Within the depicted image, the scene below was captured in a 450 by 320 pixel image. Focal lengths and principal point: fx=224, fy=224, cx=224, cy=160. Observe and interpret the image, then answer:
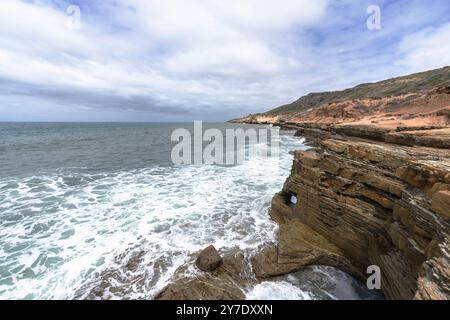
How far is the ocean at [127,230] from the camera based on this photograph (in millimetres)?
7238

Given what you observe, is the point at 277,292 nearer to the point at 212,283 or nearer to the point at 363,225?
the point at 212,283

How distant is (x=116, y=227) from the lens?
1072 cm

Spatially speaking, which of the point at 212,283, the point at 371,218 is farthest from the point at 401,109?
the point at 212,283

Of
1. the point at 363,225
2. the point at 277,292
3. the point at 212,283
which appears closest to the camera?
the point at 277,292

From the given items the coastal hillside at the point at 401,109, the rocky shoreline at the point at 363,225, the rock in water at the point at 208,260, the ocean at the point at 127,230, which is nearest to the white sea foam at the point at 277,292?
the ocean at the point at 127,230

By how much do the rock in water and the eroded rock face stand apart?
4.51ft

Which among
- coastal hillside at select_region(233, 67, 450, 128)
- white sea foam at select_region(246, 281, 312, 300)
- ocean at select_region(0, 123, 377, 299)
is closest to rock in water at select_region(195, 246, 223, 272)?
ocean at select_region(0, 123, 377, 299)

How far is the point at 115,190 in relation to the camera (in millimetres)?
15828

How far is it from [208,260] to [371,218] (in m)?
5.74

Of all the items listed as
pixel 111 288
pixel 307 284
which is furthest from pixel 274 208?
pixel 111 288

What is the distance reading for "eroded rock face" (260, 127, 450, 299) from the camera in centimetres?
504

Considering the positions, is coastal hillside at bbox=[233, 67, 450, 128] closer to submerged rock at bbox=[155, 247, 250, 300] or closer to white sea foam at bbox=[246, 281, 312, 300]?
white sea foam at bbox=[246, 281, 312, 300]

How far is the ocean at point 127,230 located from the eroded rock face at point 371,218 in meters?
0.71
